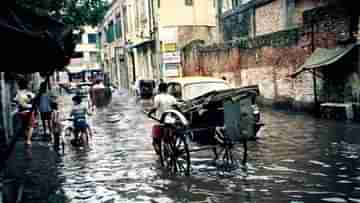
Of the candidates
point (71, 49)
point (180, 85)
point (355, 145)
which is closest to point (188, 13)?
point (180, 85)

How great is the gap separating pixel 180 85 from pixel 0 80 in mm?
5212

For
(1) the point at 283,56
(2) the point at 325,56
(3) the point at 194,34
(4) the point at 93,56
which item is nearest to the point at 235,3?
(3) the point at 194,34

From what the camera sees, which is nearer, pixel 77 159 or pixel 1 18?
pixel 1 18

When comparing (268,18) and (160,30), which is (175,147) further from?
(160,30)

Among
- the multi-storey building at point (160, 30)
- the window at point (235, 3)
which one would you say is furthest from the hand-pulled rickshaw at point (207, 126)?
the window at point (235, 3)

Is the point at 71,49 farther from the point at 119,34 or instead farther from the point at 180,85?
the point at 119,34

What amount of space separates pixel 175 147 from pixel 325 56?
27.2ft

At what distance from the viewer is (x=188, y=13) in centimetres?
3572

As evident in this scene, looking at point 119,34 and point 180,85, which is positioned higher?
point 119,34

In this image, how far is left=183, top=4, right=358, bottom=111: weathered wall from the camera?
57.0 ft

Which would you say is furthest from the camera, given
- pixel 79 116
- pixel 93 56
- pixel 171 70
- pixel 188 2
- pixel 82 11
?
pixel 93 56

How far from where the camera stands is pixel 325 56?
1655 centimetres

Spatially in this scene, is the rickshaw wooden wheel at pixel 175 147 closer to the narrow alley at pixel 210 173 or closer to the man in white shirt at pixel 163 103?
the narrow alley at pixel 210 173

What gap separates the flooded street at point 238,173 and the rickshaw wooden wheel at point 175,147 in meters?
0.23
